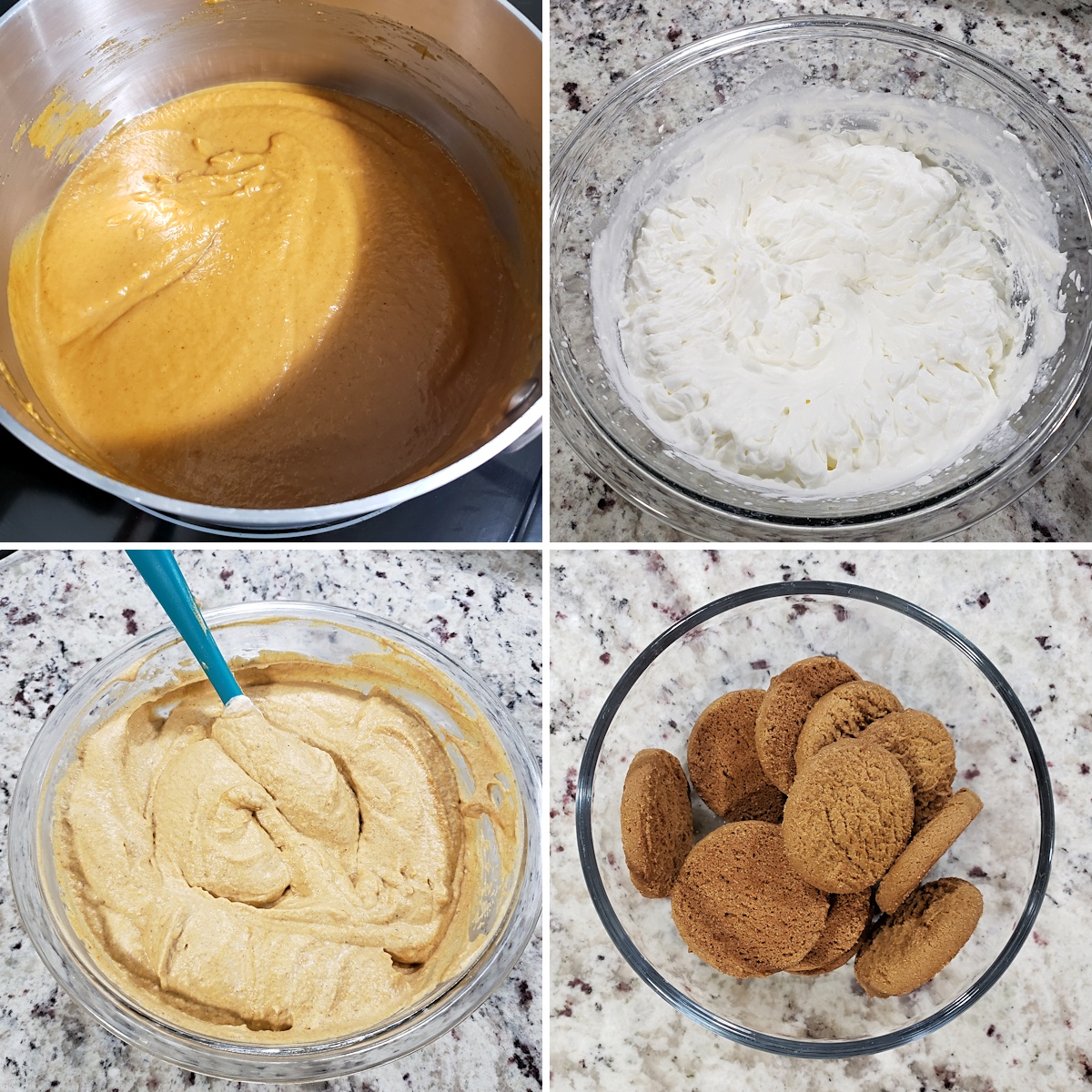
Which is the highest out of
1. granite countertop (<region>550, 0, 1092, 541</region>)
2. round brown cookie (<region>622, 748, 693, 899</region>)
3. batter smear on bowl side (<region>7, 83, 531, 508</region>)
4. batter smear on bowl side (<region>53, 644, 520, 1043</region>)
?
granite countertop (<region>550, 0, 1092, 541</region>)

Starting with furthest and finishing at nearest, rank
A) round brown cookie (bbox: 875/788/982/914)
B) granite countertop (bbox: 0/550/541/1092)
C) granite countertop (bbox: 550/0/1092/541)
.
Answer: granite countertop (bbox: 550/0/1092/541), granite countertop (bbox: 0/550/541/1092), round brown cookie (bbox: 875/788/982/914)

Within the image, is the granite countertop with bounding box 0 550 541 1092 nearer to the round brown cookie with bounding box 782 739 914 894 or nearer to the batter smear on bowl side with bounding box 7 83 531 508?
the batter smear on bowl side with bounding box 7 83 531 508

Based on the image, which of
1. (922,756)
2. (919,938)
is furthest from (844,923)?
(922,756)

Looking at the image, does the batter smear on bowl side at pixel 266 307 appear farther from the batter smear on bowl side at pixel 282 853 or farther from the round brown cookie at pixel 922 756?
the round brown cookie at pixel 922 756

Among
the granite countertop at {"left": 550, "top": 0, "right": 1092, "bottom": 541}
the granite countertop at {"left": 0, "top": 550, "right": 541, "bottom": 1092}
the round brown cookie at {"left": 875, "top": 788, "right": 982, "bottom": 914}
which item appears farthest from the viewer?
the granite countertop at {"left": 550, "top": 0, "right": 1092, "bottom": 541}

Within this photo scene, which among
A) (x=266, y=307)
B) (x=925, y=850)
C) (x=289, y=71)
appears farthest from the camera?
(x=289, y=71)

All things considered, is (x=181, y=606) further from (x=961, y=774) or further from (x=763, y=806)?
(x=961, y=774)

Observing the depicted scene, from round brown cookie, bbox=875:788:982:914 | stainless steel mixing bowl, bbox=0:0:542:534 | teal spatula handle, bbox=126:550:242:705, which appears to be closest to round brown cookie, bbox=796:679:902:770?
round brown cookie, bbox=875:788:982:914

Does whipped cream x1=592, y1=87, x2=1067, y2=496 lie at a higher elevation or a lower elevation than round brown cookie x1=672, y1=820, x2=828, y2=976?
higher
